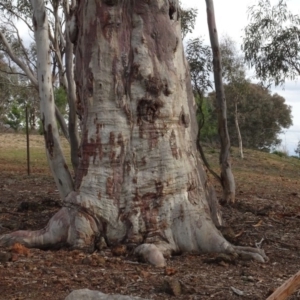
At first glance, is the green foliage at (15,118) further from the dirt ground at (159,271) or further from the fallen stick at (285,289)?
the fallen stick at (285,289)

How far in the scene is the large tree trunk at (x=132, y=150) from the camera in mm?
5352

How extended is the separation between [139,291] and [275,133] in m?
33.2

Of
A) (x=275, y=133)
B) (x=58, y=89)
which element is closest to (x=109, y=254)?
(x=58, y=89)

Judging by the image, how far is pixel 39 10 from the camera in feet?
21.9

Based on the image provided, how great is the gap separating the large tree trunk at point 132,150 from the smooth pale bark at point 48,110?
928 millimetres

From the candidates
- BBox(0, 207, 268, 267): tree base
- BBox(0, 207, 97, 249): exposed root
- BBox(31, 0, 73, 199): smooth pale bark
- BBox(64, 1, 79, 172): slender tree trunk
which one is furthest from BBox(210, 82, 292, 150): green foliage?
BBox(0, 207, 97, 249): exposed root

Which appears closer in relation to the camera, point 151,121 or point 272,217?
point 151,121

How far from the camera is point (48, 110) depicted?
6.59 m

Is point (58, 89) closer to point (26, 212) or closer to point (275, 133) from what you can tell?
point (275, 133)

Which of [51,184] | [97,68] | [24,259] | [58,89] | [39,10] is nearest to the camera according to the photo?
[24,259]

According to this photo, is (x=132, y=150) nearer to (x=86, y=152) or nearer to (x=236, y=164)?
(x=86, y=152)

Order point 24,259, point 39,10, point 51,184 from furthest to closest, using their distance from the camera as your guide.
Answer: point 51,184 < point 39,10 < point 24,259

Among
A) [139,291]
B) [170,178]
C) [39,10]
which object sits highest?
[39,10]

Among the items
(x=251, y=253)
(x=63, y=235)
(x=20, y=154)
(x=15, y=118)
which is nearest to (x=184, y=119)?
(x=251, y=253)
